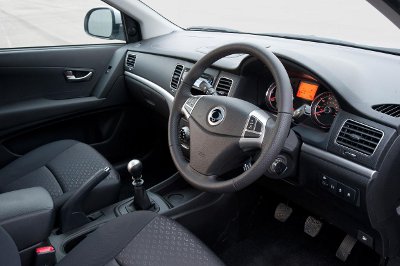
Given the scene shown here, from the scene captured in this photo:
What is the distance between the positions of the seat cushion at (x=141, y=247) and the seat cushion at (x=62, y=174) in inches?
16.2

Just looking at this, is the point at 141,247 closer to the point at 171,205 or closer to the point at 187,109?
the point at 187,109

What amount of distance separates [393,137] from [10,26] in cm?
355

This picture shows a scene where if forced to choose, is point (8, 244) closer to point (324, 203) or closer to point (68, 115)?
point (324, 203)

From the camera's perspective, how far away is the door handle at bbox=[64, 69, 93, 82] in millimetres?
2531

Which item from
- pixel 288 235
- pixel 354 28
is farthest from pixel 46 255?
pixel 354 28

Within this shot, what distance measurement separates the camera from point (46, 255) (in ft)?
4.53

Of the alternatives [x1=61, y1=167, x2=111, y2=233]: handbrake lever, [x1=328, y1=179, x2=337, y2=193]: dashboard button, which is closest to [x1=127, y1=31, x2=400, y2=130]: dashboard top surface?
[x1=328, y1=179, x2=337, y2=193]: dashboard button

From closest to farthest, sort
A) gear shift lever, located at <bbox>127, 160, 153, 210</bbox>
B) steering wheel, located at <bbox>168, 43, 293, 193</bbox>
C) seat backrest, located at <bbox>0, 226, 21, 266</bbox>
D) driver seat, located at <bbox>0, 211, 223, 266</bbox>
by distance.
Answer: seat backrest, located at <bbox>0, 226, 21, 266</bbox>, steering wheel, located at <bbox>168, 43, 293, 193</bbox>, driver seat, located at <bbox>0, 211, 223, 266</bbox>, gear shift lever, located at <bbox>127, 160, 153, 210</bbox>

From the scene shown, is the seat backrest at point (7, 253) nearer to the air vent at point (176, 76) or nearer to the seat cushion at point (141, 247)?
the seat cushion at point (141, 247)

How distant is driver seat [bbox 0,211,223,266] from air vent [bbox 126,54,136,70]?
53.9 inches

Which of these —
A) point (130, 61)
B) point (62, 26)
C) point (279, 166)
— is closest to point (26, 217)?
point (279, 166)

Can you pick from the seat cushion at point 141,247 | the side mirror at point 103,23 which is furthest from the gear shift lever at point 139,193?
the side mirror at point 103,23

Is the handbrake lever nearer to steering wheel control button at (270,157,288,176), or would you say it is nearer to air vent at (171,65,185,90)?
air vent at (171,65,185,90)

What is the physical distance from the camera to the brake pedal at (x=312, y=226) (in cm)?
206
